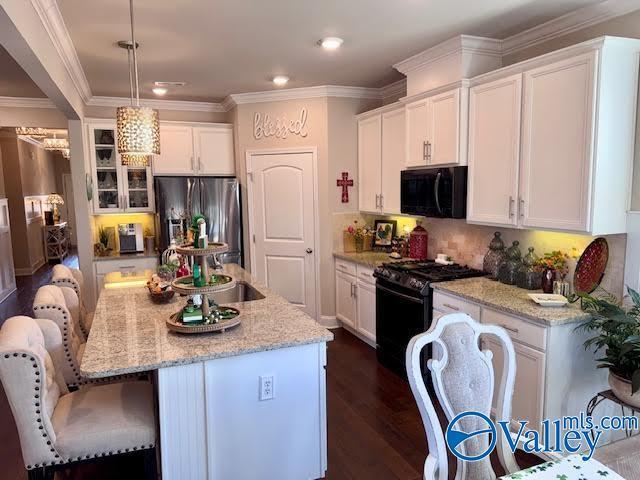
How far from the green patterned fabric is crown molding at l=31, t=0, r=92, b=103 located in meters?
2.96

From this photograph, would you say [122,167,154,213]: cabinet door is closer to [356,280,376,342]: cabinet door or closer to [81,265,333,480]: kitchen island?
[356,280,376,342]: cabinet door

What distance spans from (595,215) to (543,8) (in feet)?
4.33

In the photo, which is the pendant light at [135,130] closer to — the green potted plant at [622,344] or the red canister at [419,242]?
the red canister at [419,242]

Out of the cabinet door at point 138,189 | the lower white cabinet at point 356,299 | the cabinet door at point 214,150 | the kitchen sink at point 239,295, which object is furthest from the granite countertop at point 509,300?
the cabinet door at point 138,189

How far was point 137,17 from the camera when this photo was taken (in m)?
2.81

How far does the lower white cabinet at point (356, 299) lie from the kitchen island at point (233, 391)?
1.99m

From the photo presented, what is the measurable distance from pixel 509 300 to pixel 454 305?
0.42 m

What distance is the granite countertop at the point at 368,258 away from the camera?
4273 mm

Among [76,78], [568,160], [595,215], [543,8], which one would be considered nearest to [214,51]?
[76,78]

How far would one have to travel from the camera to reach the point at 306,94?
15.8 feet

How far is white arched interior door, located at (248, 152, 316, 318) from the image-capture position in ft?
16.3

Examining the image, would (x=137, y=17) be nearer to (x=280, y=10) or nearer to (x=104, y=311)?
(x=280, y=10)

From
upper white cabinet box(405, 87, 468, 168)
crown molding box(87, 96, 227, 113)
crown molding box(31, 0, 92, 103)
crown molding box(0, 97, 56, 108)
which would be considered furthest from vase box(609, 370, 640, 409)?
crown molding box(0, 97, 56, 108)

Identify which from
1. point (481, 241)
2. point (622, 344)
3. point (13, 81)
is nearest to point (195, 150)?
point (13, 81)
